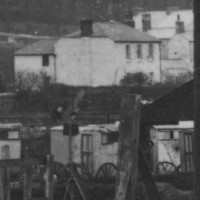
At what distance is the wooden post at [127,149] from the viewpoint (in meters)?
8.20

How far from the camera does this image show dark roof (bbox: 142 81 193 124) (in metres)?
8.59

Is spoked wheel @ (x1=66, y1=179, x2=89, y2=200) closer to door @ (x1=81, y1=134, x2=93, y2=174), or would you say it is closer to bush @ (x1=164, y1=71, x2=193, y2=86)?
door @ (x1=81, y1=134, x2=93, y2=174)

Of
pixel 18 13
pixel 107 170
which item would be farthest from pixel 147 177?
pixel 18 13

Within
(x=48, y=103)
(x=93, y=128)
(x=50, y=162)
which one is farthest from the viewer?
(x=48, y=103)

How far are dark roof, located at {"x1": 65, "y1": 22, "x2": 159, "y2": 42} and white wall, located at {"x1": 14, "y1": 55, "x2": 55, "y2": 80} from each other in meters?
2.64

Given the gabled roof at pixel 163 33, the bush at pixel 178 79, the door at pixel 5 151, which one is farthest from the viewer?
the gabled roof at pixel 163 33

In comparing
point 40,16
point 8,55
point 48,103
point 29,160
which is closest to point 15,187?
point 29,160

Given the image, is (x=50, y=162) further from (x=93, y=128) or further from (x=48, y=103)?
(x=48, y=103)

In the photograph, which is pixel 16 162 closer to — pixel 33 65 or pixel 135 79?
pixel 135 79

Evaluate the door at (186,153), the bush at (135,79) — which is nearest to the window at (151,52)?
the bush at (135,79)

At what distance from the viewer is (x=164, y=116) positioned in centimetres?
861

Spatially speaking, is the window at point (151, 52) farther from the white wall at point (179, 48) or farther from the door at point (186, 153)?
the door at point (186, 153)

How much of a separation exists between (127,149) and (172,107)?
73cm

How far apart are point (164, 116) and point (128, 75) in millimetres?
51323
